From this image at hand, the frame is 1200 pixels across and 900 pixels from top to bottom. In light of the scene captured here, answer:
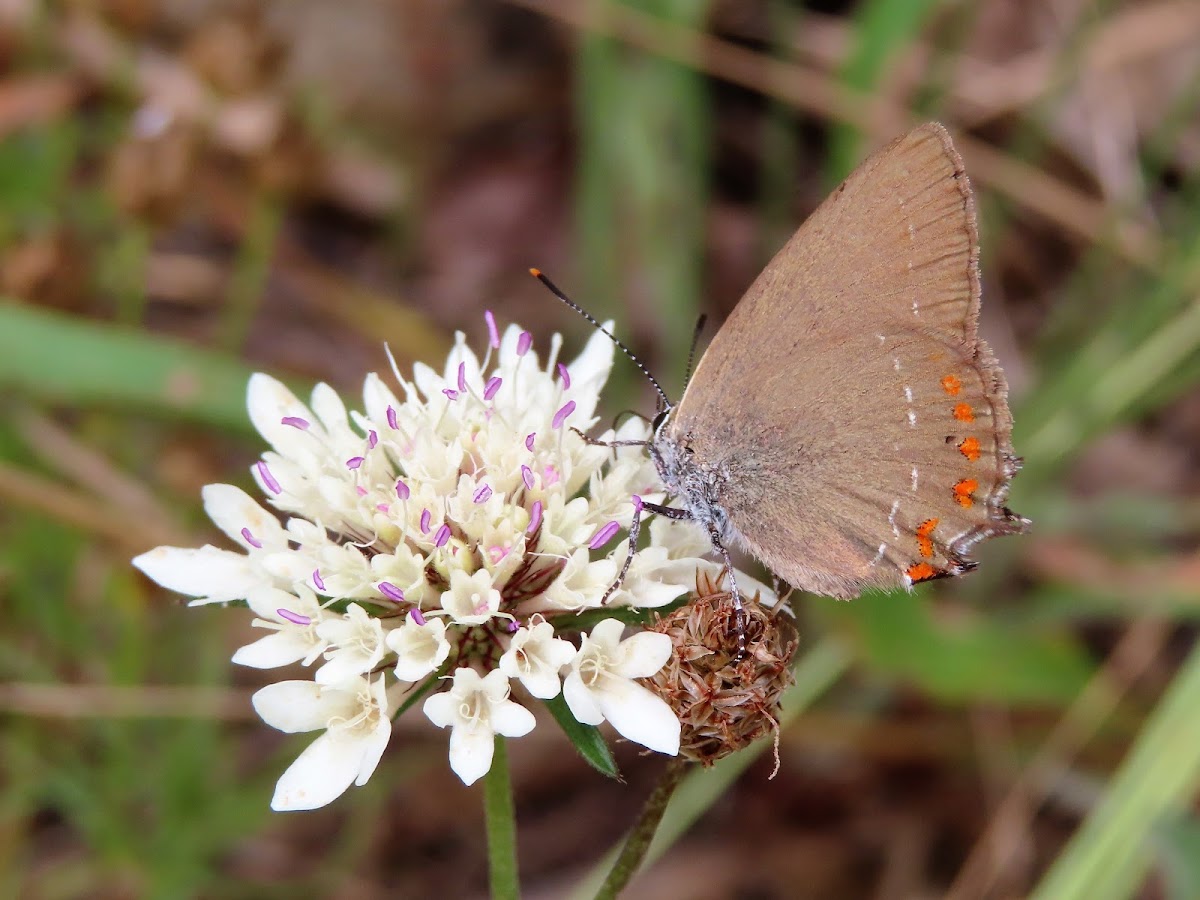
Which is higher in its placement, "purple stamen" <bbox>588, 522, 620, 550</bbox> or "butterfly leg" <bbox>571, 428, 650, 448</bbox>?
"butterfly leg" <bbox>571, 428, 650, 448</bbox>

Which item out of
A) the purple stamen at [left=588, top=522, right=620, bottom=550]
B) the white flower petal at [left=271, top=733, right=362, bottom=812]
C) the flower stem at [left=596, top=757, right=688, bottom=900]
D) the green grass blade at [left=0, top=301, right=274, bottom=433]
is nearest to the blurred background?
the green grass blade at [left=0, top=301, right=274, bottom=433]

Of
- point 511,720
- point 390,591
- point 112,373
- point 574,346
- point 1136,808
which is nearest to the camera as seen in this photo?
point 511,720

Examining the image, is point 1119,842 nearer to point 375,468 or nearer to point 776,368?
point 776,368

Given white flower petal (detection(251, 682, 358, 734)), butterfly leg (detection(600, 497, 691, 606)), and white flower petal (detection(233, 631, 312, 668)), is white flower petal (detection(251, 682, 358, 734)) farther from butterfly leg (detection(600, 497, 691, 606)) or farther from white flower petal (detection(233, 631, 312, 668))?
butterfly leg (detection(600, 497, 691, 606))

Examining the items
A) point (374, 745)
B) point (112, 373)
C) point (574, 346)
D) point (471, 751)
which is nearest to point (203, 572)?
point (374, 745)

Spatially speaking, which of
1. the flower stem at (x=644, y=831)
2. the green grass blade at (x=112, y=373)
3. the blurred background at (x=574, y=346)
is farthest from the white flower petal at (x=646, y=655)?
the green grass blade at (x=112, y=373)

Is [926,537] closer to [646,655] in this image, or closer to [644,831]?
[646,655]

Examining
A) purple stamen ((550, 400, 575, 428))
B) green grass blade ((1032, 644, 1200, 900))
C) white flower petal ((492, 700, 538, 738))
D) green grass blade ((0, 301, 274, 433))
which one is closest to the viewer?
white flower petal ((492, 700, 538, 738))
